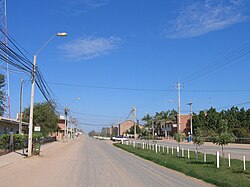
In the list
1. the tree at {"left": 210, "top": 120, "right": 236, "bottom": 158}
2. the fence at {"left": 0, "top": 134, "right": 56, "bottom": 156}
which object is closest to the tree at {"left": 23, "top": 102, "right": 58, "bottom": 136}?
the fence at {"left": 0, "top": 134, "right": 56, "bottom": 156}

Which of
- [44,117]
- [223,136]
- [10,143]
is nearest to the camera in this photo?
[223,136]

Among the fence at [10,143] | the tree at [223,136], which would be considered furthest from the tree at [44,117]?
the tree at [223,136]

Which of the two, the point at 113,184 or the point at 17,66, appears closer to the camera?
the point at 113,184

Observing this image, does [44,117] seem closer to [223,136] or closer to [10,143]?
[10,143]

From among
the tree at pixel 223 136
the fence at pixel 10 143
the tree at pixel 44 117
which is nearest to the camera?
the tree at pixel 223 136

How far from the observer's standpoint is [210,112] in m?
98.2

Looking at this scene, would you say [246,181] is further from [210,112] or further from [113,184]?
[210,112]

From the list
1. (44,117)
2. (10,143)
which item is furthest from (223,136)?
(44,117)

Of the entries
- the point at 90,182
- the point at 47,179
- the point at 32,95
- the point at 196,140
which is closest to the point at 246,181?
the point at 90,182

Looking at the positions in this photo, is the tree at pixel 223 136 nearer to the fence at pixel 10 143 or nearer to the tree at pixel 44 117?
the fence at pixel 10 143

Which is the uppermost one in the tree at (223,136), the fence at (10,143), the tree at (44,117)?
the tree at (44,117)

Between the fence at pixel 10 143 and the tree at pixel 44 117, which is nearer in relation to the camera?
the fence at pixel 10 143

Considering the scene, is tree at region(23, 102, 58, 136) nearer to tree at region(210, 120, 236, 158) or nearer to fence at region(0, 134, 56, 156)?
fence at region(0, 134, 56, 156)

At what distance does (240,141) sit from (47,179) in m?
59.8
